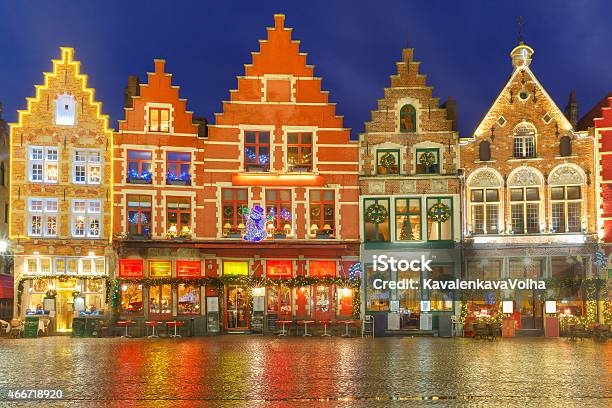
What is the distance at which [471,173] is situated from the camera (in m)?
36.6

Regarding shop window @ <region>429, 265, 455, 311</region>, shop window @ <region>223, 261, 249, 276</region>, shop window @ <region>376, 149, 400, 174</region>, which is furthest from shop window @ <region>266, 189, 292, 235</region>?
shop window @ <region>429, 265, 455, 311</region>

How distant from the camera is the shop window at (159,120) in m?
36.8

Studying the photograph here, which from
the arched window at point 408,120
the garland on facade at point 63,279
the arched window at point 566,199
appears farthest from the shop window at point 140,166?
the arched window at point 566,199

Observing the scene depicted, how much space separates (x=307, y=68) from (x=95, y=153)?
1040 cm

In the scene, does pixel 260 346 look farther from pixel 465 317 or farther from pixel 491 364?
pixel 465 317

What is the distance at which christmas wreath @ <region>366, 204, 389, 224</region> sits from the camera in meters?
36.9

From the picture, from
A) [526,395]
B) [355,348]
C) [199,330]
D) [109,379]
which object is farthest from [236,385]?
[199,330]

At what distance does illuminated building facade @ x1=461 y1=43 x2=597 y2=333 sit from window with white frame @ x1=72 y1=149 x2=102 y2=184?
652 inches

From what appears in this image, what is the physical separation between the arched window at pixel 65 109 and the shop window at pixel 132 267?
22.0 feet

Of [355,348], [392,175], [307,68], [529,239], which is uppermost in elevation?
[307,68]

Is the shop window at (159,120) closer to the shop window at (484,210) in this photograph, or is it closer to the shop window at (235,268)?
the shop window at (235,268)

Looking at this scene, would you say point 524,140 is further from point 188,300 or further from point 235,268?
point 188,300

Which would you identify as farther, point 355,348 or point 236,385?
point 355,348

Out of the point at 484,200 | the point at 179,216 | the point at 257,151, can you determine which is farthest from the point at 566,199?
the point at 179,216
